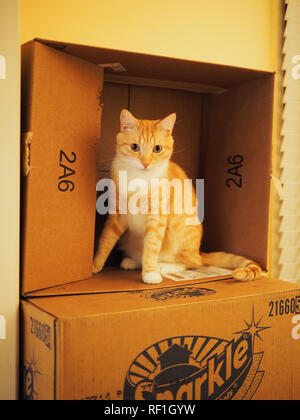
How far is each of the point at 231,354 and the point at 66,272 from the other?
460 mm

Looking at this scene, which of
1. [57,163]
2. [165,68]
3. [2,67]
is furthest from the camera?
[165,68]

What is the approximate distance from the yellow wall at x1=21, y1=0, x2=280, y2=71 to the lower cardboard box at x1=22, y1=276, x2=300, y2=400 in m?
0.90

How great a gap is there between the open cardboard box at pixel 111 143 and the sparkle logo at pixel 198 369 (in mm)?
213

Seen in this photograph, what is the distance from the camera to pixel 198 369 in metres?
0.90

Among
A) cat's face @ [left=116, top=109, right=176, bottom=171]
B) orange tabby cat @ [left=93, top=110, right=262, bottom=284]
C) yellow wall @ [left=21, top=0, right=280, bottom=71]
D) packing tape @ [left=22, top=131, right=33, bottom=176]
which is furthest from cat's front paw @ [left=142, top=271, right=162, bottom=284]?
yellow wall @ [left=21, top=0, right=280, bottom=71]

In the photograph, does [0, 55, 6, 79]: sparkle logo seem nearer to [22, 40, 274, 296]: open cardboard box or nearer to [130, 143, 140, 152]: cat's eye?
[22, 40, 274, 296]: open cardboard box

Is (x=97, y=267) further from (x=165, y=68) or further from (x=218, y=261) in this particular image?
(x=165, y=68)

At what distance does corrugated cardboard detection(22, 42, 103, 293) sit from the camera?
3.06ft

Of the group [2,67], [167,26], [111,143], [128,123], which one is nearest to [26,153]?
[2,67]

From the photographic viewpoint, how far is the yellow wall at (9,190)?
0.85 meters

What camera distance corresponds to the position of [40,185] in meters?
0.95

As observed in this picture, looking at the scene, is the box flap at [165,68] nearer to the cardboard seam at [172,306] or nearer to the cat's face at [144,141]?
the cat's face at [144,141]

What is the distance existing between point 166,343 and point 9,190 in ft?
1.58

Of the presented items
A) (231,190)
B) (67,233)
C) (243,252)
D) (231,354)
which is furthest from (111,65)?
(231,354)
